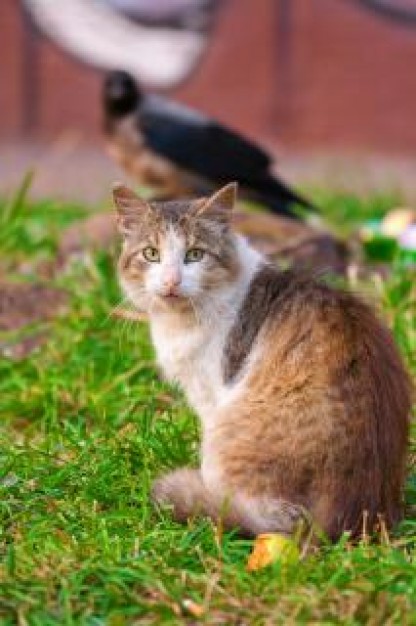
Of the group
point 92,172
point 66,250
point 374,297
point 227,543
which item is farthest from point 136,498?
point 92,172

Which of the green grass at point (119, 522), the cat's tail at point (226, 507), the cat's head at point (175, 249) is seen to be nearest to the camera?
the green grass at point (119, 522)

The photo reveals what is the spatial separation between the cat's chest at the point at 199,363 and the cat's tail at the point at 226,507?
0.23m

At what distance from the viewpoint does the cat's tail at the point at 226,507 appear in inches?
152

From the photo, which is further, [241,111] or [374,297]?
[241,111]

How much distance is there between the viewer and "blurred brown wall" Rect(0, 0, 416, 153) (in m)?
11.7

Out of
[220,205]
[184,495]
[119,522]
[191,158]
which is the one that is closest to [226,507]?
[184,495]

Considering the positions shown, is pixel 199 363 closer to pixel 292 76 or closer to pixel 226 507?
pixel 226 507

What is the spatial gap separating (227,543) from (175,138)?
4149 mm

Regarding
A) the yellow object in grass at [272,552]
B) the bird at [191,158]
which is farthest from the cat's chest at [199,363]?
the bird at [191,158]

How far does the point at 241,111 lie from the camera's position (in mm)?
11836

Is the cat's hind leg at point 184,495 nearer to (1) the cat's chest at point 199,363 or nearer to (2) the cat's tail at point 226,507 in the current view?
(2) the cat's tail at point 226,507

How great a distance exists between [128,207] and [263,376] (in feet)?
2.28

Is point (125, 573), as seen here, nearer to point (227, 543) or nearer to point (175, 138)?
point (227, 543)

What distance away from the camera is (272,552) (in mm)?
3652
